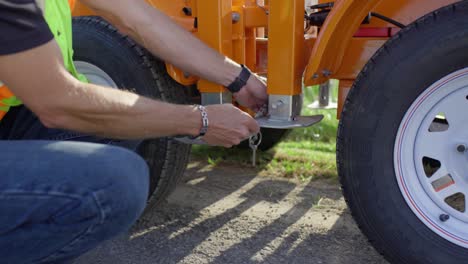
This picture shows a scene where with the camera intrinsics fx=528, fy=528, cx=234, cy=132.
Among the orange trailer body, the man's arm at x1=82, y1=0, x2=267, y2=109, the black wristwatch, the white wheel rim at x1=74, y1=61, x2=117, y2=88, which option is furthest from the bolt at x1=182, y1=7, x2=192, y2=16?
the white wheel rim at x1=74, y1=61, x2=117, y2=88

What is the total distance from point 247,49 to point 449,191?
1.16m

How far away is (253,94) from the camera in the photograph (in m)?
2.44

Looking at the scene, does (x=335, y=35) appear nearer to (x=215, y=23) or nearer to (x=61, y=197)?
(x=215, y=23)

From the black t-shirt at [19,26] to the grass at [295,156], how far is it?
216 centimetres

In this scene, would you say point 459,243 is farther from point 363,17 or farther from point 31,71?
point 31,71

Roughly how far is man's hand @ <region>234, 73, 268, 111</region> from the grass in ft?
3.09

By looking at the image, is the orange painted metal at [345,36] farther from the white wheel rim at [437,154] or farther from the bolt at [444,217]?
the bolt at [444,217]

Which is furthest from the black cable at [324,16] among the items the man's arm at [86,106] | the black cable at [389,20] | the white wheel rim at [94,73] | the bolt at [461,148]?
the white wheel rim at [94,73]

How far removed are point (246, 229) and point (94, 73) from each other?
1.11m

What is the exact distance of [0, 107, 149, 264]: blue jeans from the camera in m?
1.38

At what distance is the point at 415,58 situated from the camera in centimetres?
196

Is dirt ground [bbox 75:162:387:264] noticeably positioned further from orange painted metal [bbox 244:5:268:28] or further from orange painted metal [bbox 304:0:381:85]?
orange painted metal [bbox 244:5:268:28]

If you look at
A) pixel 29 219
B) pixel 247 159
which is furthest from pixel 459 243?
pixel 247 159

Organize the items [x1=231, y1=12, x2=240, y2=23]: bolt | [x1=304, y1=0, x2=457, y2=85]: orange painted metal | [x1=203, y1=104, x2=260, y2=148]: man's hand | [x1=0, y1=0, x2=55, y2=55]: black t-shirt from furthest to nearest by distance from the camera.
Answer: [x1=231, y1=12, x2=240, y2=23]: bolt → [x1=304, y1=0, x2=457, y2=85]: orange painted metal → [x1=203, y1=104, x2=260, y2=148]: man's hand → [x1=0, y1=0, x2=55, y2=55]: black t-shirt
